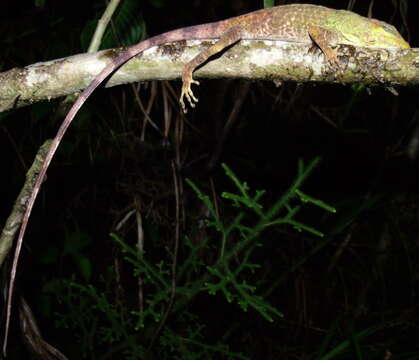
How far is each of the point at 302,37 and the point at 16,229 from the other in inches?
65.2

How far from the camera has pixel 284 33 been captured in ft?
7.02

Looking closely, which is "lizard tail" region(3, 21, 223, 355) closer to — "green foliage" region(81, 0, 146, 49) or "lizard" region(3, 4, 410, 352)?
"lizard" region(3, 4, 410, 352)

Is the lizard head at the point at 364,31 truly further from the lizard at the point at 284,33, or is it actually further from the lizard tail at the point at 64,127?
the lizard tail at the point at 64,127

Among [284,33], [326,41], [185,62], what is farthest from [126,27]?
[326,41]

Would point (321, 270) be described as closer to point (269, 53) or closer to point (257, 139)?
point (257, 139)

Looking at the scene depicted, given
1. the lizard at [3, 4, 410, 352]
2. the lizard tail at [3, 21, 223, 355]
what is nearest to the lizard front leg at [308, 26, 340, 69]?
the lizard at [3, 4, 410, 352]

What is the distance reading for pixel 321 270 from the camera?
4516 mm

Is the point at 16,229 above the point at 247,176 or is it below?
above

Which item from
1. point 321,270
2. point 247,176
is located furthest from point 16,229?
point 321,270

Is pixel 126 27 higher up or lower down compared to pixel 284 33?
higher up

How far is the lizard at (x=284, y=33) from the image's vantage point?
1.47 metres

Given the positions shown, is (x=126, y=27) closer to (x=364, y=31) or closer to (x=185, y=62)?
(x=185, y=62)

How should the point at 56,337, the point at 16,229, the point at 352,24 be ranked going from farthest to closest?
the point at 56,337 → the point at 352,24 → the point at 16,229

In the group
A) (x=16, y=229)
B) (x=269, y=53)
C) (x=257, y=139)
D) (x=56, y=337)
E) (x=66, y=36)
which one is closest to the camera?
(x=269, y=53)
